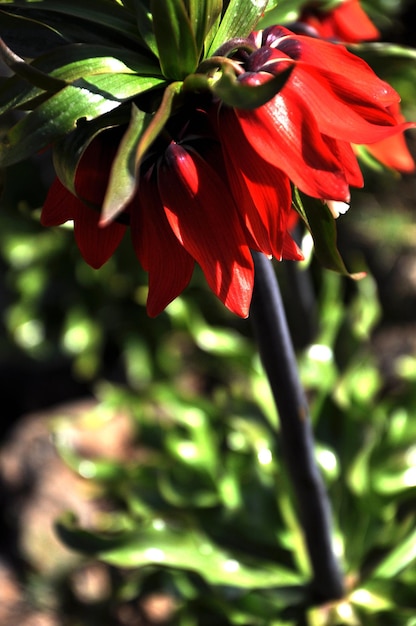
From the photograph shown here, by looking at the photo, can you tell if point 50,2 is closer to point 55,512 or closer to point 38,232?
point 55,512

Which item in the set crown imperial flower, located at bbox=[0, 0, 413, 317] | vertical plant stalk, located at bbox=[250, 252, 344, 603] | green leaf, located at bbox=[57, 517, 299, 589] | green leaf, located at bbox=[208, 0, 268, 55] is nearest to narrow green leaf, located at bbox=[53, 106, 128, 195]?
crown imperial flower, located at bbox=[0, 0, 413, 317]

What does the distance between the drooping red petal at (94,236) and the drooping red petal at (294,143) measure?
0.45 ft

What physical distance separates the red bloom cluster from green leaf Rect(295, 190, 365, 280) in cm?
2

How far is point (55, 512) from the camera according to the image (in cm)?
200

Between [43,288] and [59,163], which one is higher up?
[59,163]

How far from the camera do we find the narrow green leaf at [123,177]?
0.50m

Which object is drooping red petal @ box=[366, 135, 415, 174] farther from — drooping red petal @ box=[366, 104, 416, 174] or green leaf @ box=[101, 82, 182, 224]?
green leaf @ box=[101, 82, 182, 224]

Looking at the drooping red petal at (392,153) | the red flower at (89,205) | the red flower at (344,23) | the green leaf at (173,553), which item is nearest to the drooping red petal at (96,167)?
the red flower at (89,205)

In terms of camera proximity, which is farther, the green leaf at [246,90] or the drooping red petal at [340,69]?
the drooping red petal at [340,69]

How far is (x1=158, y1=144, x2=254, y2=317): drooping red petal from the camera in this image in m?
0.62

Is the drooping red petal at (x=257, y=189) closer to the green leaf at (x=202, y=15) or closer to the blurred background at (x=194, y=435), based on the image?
the green leaf at (x=202, y=15)

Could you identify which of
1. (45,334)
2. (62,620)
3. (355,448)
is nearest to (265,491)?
(355,448)

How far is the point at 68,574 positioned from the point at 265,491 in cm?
66

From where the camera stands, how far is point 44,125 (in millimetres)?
581
